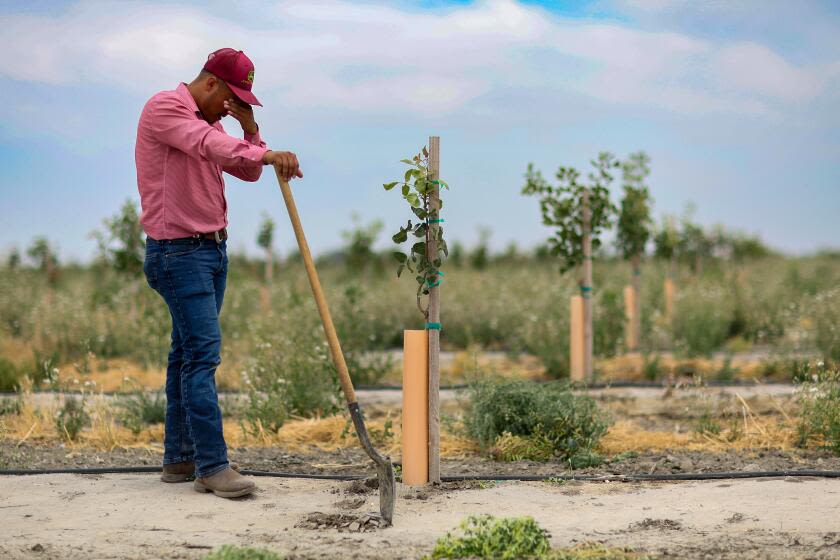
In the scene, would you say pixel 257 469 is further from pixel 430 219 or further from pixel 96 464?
pixel 430 219

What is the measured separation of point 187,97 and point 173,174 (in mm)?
408

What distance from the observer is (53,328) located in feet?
40.1

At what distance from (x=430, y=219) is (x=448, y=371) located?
6217 millimetres

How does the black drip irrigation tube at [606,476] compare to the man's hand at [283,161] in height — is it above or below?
below

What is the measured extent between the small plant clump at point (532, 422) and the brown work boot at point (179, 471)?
177 centimetres

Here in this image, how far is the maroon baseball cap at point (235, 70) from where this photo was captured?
491 cm

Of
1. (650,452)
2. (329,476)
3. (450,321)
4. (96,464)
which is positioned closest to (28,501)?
(96,464)

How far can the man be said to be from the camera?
4.94m

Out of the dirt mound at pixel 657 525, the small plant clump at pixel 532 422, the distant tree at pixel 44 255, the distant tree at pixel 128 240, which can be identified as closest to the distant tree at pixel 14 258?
the distant tree at pixel 44 255

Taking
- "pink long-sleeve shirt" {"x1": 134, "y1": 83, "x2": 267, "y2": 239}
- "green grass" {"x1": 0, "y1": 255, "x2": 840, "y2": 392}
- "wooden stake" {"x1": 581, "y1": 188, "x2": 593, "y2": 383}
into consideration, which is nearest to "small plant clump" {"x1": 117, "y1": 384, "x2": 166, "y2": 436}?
"green grass" {"x1": 0, "y1": 255, "x2": 840, "y2": 392}

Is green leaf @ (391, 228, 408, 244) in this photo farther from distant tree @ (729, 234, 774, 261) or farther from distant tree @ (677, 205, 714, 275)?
distant tree @ (729, 234, 774, 261)

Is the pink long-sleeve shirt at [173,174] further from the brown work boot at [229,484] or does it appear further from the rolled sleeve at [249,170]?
the brown work boot at [229,484]

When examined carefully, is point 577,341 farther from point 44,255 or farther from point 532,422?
point 44,255

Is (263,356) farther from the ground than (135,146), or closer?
closer
